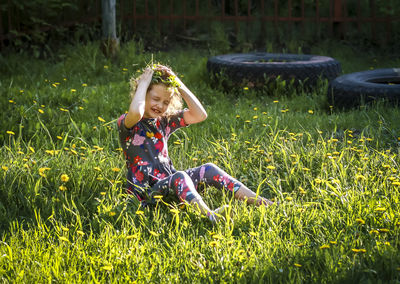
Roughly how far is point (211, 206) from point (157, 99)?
2.25 feet

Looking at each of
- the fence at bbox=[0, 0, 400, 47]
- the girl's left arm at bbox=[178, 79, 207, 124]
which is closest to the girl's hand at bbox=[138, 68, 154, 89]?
A: the girl's left arm at bbox=[178, 79, 207, 124]

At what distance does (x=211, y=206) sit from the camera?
9.28 feet

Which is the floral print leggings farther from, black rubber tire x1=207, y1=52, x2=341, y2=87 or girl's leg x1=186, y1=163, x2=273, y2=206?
black rubber tire x1=207, y1=52, x2=341, y2=87

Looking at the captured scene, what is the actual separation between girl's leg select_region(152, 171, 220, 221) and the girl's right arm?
37cm

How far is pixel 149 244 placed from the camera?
88.4 inches

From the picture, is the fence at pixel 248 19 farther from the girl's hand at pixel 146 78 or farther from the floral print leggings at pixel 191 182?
the floral print leggings at pixel 191 182

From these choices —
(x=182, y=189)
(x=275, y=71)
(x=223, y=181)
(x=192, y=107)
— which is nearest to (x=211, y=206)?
(x=223, y=181)

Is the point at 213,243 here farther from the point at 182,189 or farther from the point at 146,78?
the point at 146,78

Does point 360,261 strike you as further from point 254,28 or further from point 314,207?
point 254,28

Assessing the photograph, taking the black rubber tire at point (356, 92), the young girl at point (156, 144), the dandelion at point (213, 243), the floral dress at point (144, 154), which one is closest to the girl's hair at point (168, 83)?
the young girl at point (156, 144)

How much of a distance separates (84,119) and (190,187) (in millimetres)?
1909

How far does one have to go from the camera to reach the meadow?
2.02 m

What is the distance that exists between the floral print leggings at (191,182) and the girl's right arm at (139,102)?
373mm

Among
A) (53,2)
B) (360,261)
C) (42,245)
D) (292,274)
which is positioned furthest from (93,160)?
(53,2)
